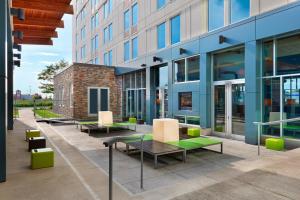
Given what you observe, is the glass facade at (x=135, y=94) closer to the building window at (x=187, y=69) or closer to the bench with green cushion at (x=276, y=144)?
the building window at (x=187, y=69)

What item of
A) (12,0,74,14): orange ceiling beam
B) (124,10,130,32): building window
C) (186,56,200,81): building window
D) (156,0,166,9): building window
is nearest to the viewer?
(12,0,74,14): orange ceiling beam

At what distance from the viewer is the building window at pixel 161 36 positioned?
14.6 metres

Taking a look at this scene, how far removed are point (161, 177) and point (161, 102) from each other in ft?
33.4

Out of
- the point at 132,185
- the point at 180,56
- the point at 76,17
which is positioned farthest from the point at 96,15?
the point at 132,185

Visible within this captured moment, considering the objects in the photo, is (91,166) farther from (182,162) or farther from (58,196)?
(182,162)

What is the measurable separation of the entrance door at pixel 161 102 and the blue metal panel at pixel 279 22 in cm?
716

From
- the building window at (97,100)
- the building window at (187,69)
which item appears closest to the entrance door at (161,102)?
the building window at (187,69)

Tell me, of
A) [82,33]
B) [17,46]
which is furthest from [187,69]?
[82,33]

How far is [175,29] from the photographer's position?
1365 cm

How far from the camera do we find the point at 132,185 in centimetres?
484

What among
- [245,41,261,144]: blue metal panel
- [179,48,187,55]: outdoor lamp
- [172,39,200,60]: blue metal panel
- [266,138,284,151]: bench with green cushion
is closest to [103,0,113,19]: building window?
[172,39,200,60]: blue metal panel

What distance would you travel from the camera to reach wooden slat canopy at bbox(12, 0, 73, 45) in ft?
23.6

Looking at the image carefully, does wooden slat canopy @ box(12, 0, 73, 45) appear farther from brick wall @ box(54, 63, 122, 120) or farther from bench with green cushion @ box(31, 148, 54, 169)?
brick wall @ box(54, 63, 122, 120)

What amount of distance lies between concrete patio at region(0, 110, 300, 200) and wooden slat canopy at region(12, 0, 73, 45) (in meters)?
4.63
